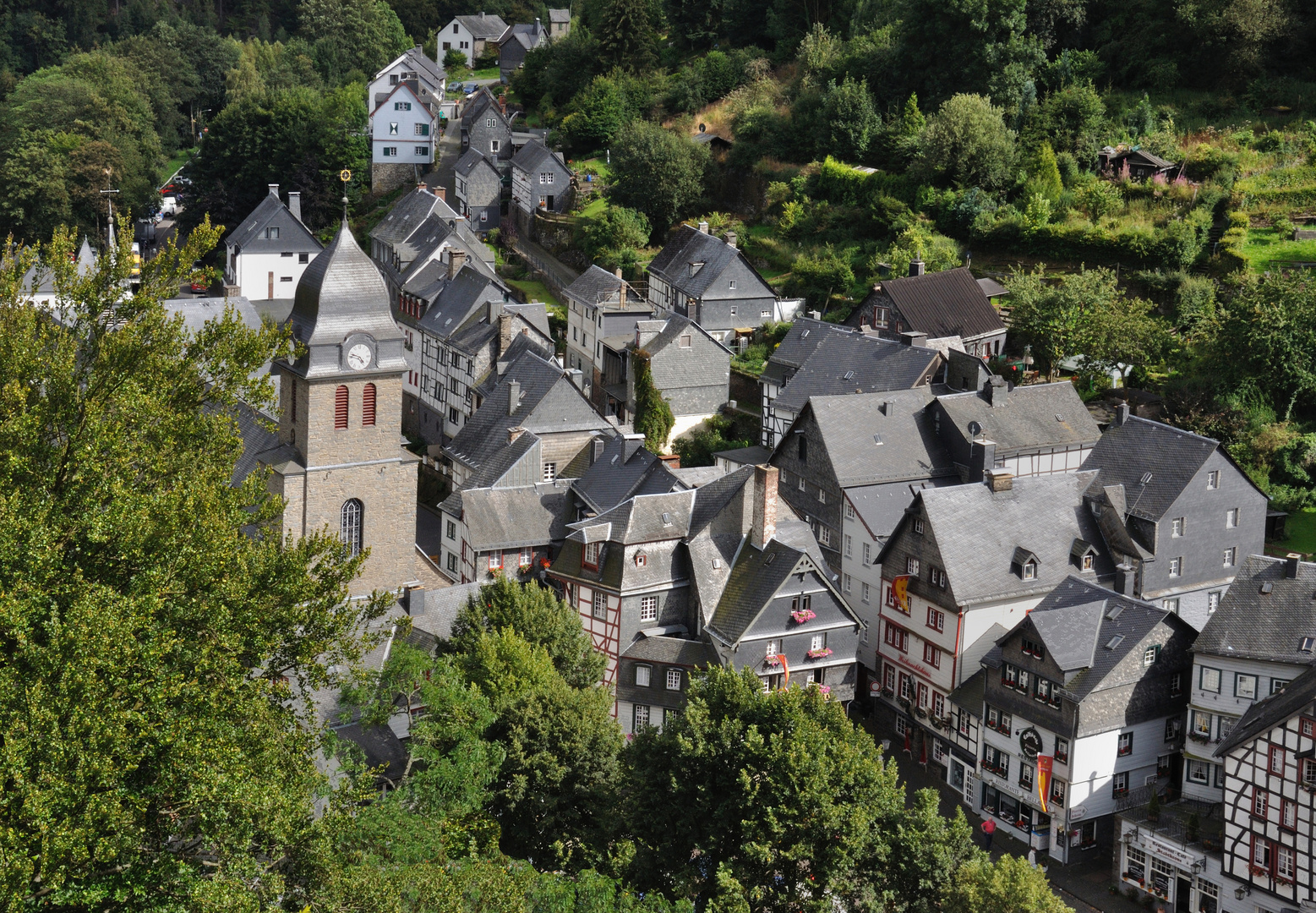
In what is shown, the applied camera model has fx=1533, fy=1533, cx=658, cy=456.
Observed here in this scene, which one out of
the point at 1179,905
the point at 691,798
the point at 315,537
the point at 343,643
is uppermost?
the point at 315,537

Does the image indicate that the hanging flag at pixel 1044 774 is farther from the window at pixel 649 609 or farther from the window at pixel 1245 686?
the window at pixel 649 609

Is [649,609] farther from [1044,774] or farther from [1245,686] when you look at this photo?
[1245,686]

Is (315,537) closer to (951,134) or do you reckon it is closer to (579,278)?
(579,278)

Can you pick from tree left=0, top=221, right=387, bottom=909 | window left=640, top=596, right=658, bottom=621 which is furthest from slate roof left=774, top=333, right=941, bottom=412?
tree left=0, top=221, right=387, bottom=909

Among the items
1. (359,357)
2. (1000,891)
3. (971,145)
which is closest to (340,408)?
(359,357)

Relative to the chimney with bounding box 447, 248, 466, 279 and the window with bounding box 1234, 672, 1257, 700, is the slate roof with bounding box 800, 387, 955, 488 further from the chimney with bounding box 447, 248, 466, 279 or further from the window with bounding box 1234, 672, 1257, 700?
the chimney with bounding box 447, 248, 466, 279

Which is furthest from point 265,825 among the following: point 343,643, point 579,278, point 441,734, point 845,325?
point 579,278
